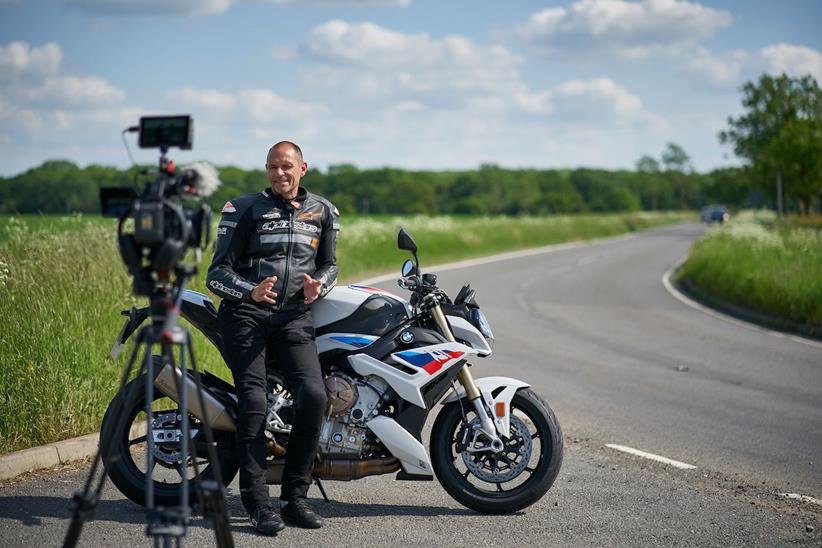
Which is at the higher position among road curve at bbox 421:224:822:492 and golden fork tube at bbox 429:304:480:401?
golden fork tube at bbox 429:304:480:401

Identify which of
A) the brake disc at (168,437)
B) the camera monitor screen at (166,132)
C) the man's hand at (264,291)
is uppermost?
the camera monitor screen at (166,132)

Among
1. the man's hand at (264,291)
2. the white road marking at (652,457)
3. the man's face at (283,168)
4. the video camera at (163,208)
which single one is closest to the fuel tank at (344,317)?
the man's hand at (264,291)

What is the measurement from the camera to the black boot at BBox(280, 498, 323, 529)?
4.96 meters

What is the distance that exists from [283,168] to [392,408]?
148 cm

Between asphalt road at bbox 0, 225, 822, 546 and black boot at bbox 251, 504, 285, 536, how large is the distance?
72mm

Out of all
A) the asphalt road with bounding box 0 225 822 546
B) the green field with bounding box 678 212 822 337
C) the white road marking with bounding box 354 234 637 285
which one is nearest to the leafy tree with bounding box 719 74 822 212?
the white road marking with bounding box 354 234 637 285

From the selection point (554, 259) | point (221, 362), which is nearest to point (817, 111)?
point (554, 259)

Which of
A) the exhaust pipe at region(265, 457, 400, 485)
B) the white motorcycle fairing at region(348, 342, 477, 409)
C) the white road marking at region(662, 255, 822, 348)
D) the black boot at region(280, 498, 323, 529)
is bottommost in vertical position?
the white road marking at region(662, 255, 822, 348)

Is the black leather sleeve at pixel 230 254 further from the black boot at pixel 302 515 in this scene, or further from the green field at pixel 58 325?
the green field at pixel 58 325

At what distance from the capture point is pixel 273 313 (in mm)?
5016

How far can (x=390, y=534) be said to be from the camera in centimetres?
494

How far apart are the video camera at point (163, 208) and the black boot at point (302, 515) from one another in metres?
1.76

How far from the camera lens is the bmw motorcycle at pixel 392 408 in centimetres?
511

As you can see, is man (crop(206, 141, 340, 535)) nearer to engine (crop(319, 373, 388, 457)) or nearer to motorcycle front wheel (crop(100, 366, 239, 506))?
engine (crop(319, 373, 388, 457))
